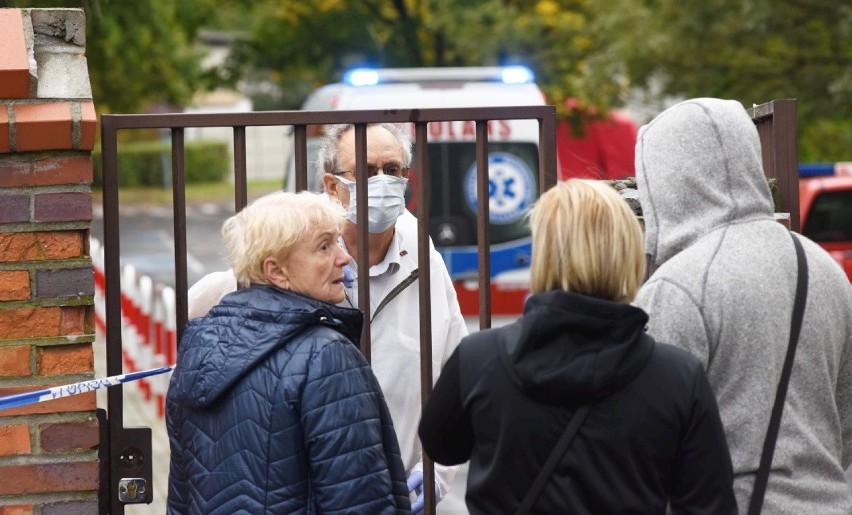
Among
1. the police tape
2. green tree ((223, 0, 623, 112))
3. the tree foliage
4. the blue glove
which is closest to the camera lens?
the police tape

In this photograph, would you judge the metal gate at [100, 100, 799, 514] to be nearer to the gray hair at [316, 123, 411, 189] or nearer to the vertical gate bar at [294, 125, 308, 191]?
the vertical gate bar at [294, 125, 308, 191]

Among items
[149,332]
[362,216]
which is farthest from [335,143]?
[149,332]

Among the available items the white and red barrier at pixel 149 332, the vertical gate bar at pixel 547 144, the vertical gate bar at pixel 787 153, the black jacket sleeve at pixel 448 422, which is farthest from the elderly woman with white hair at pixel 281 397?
the white and red barrier at pixel 149 332

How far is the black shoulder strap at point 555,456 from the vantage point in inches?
95.9

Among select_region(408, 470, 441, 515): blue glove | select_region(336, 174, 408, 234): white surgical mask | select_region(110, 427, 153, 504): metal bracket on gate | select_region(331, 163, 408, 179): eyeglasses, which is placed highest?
select_region(331, 163, 408, 179): eyeglasses

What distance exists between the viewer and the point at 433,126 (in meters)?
9.93

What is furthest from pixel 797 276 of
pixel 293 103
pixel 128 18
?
pixel 293 103

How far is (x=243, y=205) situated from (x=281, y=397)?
0.81 m

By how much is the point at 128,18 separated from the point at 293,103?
14814 mm

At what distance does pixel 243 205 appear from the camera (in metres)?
3.37

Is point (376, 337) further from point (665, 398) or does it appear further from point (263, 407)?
point (665, 398)

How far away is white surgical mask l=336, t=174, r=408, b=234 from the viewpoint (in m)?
3.53

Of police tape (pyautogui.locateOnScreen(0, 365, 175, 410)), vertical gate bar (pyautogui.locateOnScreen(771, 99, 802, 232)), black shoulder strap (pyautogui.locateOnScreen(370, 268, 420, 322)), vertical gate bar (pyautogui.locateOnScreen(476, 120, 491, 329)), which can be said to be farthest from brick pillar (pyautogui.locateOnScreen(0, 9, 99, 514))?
vertical gate bar (pyautogui.locateOnScreen(771, 99, 802, 232))

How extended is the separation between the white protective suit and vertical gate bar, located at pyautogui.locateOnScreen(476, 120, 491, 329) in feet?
0.58
